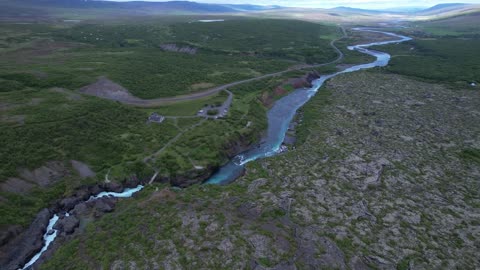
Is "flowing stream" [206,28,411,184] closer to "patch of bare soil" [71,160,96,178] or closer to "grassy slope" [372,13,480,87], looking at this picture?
"patch of bare soil" [71,160,96,178]

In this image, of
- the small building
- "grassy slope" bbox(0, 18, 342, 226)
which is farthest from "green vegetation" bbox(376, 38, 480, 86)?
the small building

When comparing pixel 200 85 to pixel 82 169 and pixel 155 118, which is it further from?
pixel 82 169

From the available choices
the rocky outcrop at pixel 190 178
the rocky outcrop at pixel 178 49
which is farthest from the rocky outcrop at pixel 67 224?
the rocky outcrop at pixel 178 49

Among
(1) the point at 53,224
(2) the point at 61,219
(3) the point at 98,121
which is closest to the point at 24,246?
(1) the point at 53,224

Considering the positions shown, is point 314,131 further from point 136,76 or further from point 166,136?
point 136,76

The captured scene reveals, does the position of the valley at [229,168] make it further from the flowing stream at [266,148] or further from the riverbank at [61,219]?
the flowing stream at [266,148]

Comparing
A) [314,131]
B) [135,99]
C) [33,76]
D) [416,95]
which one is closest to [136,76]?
[135,99]
